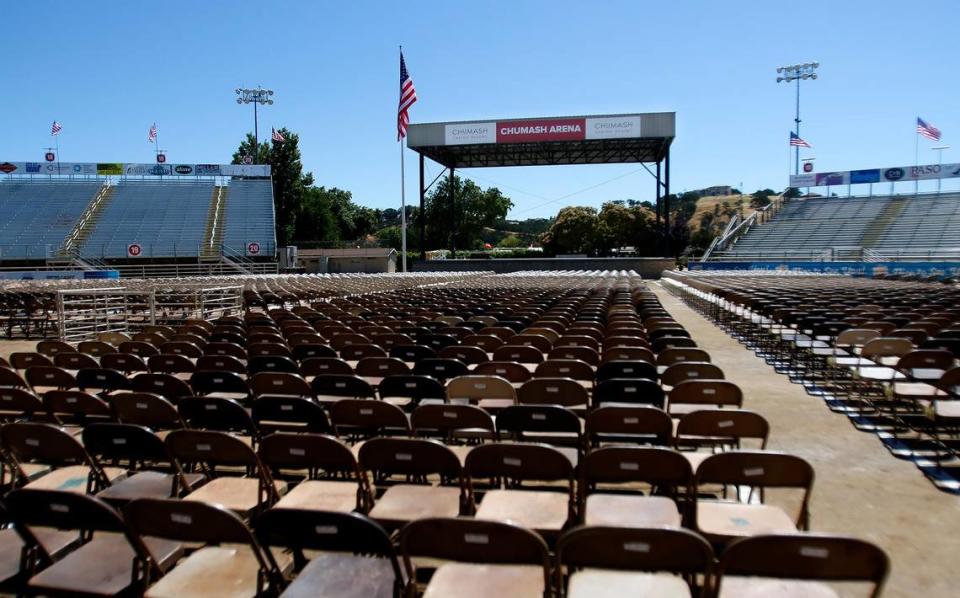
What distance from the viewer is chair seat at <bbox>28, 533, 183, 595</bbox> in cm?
271

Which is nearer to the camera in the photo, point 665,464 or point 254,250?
point 665,464

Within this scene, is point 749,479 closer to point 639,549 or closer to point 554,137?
point 639,549

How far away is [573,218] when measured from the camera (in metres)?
67.4

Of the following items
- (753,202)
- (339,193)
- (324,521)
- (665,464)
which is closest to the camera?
(324,521)

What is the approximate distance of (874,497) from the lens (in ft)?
14.3

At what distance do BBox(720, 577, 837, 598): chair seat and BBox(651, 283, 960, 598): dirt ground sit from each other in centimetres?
104

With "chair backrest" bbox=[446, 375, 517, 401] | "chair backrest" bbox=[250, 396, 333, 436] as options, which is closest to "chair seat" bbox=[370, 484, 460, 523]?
"chair backrest" bbox=[250, 396, 333, 436]

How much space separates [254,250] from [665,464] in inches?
1874

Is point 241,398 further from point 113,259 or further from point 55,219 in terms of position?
point 55,219

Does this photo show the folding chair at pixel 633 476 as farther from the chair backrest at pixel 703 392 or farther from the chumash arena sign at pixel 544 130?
the chumash arena sign at pixel 544 130

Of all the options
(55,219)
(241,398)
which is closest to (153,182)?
(55,219)

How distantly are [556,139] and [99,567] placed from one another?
3822 cm

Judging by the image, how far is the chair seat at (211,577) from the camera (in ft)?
8.65

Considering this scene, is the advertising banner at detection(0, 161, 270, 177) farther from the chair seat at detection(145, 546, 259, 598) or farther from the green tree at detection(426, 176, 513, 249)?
the chair seat at detection(145, 546, 259, 598)
